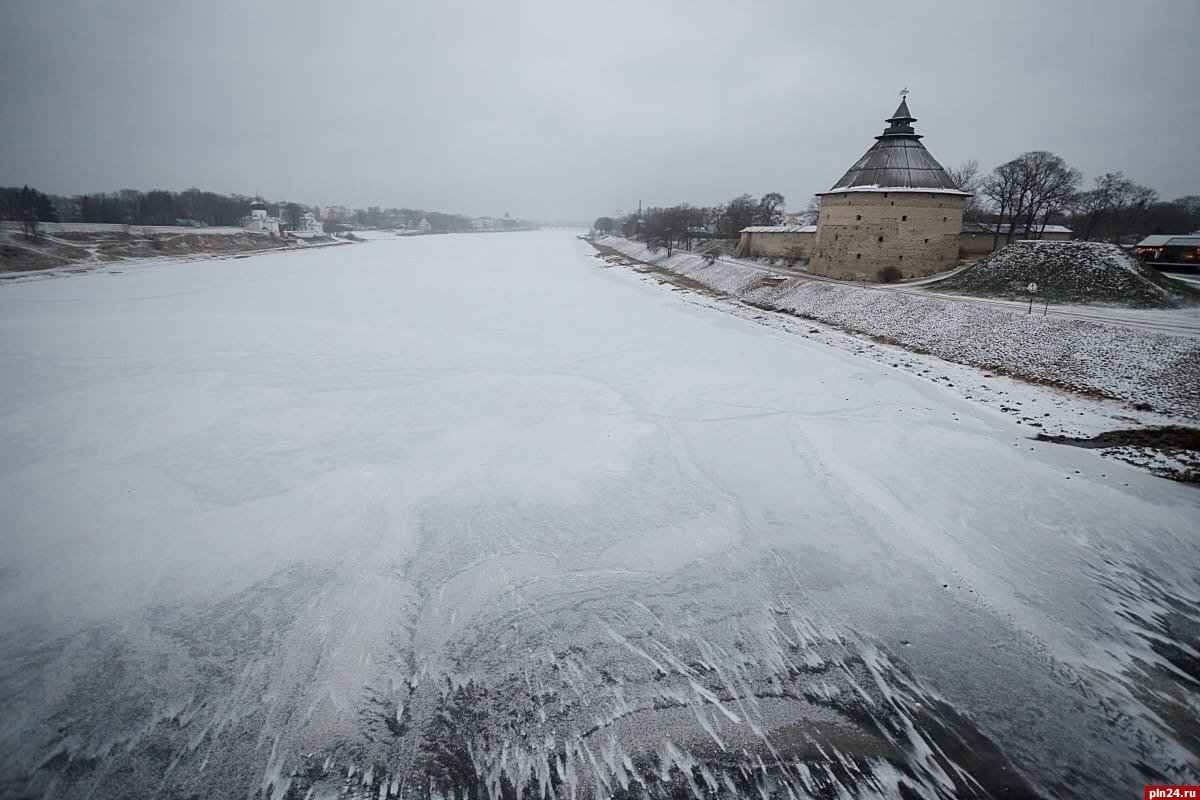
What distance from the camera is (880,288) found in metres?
24.3

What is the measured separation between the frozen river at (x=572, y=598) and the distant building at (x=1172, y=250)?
2846 cm

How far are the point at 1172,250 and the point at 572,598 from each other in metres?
40.4

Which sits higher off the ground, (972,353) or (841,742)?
(972,353)

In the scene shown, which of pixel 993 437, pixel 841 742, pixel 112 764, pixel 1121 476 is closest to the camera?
pixel 112 764

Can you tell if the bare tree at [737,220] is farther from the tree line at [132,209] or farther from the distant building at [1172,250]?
the tree line at [132,209]

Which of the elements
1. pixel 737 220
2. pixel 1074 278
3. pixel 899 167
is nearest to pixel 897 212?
pixel 899 167

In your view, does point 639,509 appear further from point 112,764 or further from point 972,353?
point 972,353

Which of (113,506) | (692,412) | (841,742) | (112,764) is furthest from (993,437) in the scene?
(113,506)

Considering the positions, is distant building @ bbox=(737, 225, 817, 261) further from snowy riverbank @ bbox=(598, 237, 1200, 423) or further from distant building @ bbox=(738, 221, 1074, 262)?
snowy riverbank @ bbox=(598, 237, 1200, 423)

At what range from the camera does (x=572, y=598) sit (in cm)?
595

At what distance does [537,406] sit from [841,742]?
8.47 meters

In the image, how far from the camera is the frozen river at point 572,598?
421cm

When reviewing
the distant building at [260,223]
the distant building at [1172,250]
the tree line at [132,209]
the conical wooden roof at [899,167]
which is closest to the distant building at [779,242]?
the conical wooden roof at [899,167]

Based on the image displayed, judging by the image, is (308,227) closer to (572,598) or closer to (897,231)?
(897,231)
